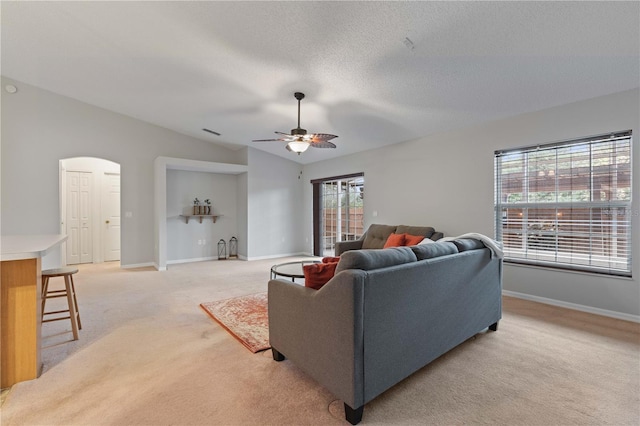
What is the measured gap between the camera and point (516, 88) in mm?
3326


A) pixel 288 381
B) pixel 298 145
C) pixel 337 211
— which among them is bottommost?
pixel 288 381

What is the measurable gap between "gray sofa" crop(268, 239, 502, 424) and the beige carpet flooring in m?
0.16

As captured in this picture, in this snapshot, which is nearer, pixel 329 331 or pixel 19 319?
pixel 329 331

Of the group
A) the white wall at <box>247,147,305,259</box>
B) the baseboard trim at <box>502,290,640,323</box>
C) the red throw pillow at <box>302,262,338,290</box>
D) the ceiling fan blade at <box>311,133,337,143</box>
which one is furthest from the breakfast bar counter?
the baseboard trim at <box>502,290,640,323</box>

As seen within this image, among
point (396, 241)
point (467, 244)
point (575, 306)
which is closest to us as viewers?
point (467, 244)

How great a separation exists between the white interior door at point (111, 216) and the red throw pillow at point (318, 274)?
6918mm

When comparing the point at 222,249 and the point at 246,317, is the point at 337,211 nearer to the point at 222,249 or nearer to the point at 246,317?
the point at 222,249

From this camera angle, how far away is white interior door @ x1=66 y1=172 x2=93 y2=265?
6.51 meters

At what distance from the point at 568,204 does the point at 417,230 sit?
188 cm

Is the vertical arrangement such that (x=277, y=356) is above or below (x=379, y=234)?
below

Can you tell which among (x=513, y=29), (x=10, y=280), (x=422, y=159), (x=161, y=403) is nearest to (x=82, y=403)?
(x=161, y=403)

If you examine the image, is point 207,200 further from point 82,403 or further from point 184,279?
point 82,403

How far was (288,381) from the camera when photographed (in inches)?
80.5

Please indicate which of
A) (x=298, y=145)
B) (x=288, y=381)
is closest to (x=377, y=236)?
(x=298, y=145)
